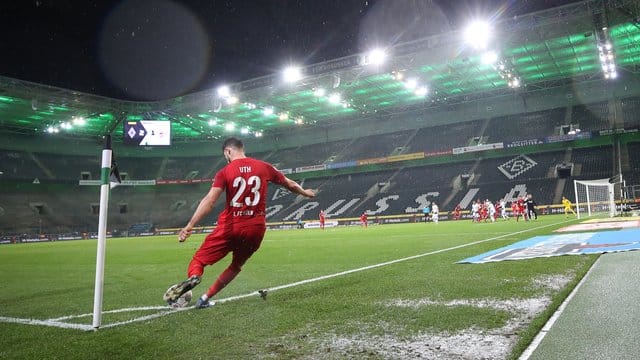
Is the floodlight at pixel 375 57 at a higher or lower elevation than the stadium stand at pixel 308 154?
higher

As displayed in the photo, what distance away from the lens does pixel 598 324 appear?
3229mm

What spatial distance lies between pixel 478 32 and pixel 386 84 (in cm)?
1444

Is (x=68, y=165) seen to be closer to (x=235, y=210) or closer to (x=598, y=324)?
(x=235, y=210)

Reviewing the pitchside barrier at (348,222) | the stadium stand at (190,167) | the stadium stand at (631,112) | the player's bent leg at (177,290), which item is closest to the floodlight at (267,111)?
the pitchside barrier at (348,222)

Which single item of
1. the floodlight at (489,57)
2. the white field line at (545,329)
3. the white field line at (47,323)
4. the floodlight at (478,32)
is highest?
the floodlight at (489,57)

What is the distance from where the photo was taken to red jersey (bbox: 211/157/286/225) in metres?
4.87

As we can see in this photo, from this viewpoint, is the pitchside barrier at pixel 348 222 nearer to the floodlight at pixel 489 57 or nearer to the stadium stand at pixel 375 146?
the stadium stand at pixel 375 146

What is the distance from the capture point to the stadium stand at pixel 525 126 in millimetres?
44219

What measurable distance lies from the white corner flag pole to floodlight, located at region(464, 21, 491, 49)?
28.4 m

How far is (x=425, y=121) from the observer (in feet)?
174

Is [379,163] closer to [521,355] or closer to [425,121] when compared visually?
[425,121]

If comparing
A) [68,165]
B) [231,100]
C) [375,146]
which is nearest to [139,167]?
[68,165]

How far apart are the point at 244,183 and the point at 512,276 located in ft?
12.1

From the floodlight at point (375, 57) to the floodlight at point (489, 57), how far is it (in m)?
8.41
